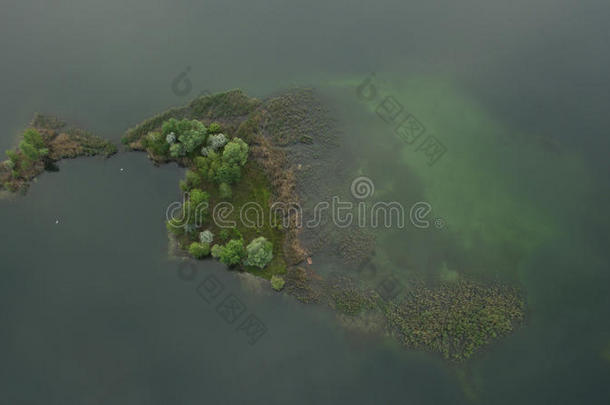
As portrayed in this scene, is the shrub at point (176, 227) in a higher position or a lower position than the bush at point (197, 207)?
lower

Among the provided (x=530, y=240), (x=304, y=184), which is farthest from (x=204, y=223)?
(x=530, y=240)

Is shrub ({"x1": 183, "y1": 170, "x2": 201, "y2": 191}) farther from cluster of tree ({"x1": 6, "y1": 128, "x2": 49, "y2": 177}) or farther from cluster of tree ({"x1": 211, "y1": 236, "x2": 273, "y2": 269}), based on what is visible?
cluster of tree ({"x1": 6, "y1": 128, "x2": 49, "y2": 177})

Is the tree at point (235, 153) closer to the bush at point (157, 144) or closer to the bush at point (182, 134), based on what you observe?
the bush at point (182, 134)

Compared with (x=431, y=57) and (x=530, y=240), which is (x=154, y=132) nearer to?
(x=431, y=57)

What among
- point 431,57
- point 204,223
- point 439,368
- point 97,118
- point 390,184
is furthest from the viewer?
point 431,57

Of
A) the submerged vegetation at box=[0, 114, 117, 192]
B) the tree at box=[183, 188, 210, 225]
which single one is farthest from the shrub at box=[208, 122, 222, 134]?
the submerged vegetation at box=[0, 114, 117, 192]

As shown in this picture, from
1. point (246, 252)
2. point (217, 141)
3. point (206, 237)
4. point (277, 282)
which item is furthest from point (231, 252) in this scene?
point (217, 141)

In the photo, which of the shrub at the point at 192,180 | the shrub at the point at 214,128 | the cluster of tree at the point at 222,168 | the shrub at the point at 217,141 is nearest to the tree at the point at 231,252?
the cluster of tree at the point at 222,168

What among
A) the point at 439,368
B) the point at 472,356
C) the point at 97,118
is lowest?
the point at 97,118
